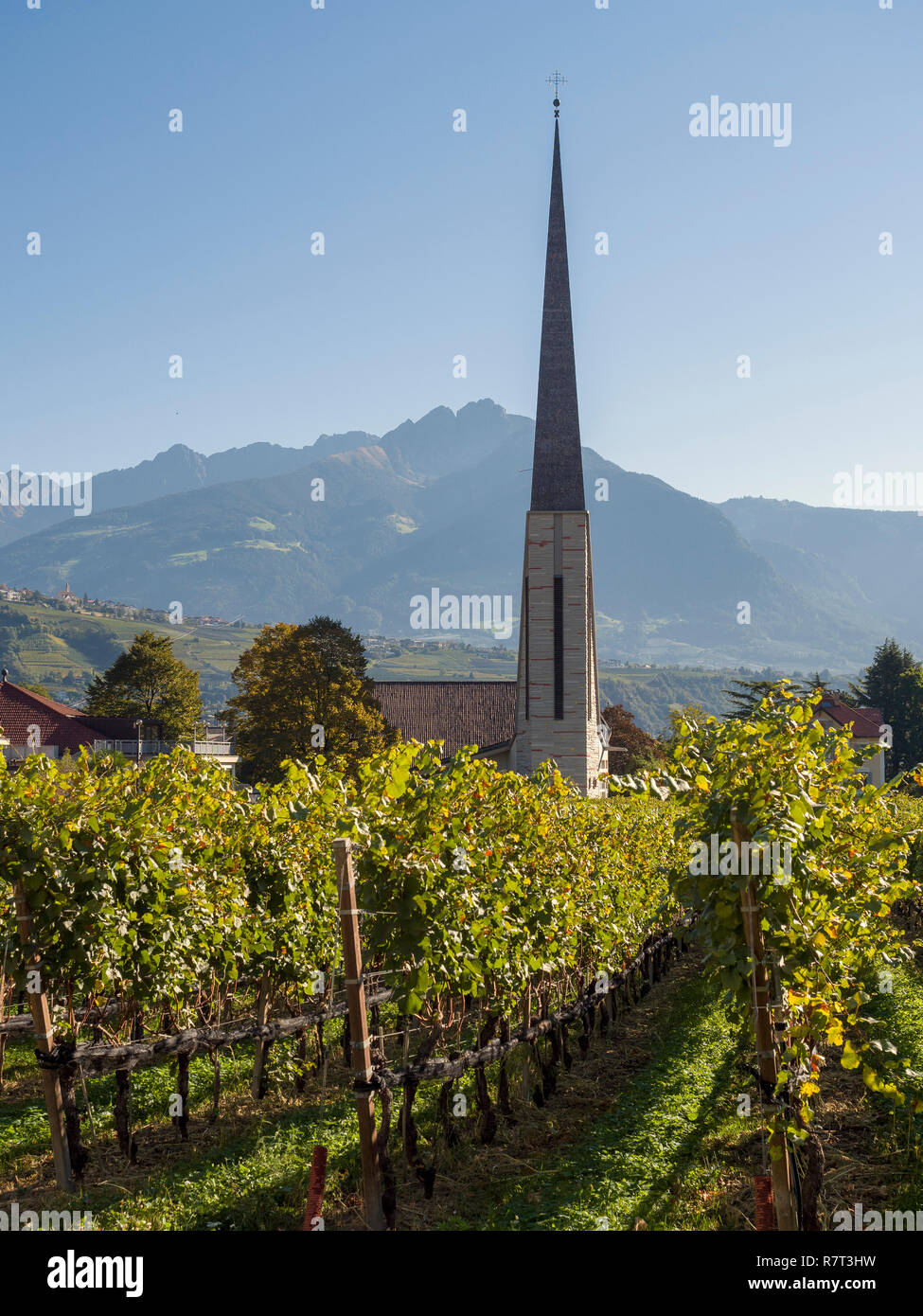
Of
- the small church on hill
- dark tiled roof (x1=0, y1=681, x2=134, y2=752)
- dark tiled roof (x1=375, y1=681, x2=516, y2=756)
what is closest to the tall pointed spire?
the small church on hill

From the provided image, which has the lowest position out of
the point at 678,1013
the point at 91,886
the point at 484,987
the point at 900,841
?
the point at 678,1013

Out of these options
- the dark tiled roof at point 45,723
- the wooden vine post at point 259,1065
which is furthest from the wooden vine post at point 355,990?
the dark tiled roof at point 45,723

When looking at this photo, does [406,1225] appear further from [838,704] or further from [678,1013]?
[838,704]

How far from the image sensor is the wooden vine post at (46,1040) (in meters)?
9.09

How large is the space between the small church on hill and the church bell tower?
43 mm

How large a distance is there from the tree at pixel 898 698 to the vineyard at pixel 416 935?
216 feet

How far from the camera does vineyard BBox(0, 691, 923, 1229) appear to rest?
714 centimetres

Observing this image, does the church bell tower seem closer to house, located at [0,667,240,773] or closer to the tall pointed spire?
the tall pointed spire

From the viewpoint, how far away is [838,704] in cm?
7356

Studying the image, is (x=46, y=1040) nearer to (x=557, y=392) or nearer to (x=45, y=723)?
(x=557, y=392)

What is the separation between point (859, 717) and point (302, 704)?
45511mm

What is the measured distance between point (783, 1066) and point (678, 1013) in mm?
10880

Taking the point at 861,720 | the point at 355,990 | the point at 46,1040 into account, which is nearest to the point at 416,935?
the point at 355,990

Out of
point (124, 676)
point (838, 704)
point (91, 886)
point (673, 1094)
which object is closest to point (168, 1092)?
point (91, 886)
